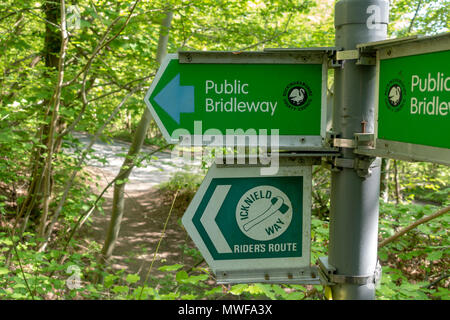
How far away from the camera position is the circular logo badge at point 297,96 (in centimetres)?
158

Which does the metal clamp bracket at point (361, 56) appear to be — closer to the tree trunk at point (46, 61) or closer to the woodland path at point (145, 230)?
the tree trunk at point (46, 61)

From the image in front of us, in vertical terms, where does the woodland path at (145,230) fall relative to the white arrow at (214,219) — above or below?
below

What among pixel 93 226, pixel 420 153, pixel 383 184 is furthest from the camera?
pixel 93 226

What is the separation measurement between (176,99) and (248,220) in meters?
0.56

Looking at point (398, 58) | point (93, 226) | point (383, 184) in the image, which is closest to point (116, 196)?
point (93, 226)

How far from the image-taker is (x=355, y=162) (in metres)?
1.50

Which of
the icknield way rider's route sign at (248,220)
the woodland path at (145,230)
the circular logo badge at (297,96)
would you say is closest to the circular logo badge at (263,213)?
the icknield way rider's route sign at (248,220)

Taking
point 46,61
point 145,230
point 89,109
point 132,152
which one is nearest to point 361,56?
point 89,109

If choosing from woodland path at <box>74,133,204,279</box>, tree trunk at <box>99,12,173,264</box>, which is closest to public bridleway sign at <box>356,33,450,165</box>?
tree trunk at <box>99,12,173,264</box>

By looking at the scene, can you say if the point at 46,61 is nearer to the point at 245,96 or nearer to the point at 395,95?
the point at 245,96

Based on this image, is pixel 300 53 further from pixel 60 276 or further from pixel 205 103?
pixel 60 276

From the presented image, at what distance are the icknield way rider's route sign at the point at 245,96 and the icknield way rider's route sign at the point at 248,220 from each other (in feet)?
0.53
